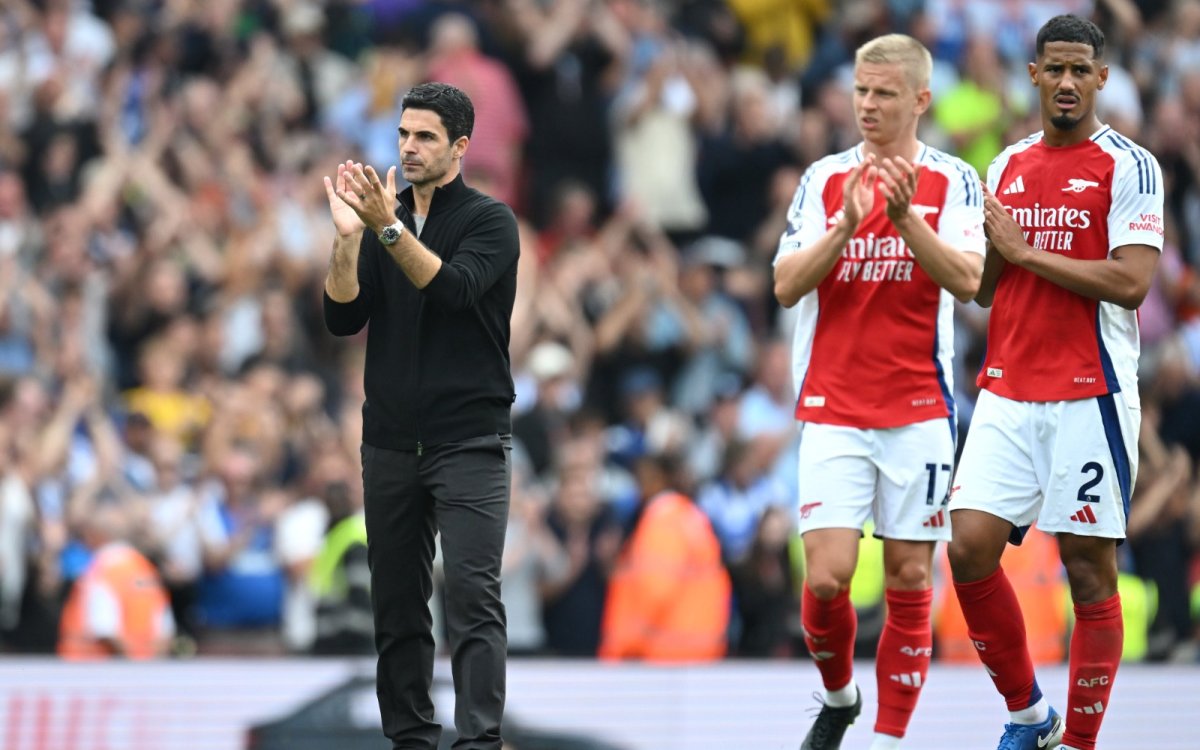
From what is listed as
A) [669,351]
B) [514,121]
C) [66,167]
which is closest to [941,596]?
[669,351]

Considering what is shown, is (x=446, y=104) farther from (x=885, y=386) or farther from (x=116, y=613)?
(x=116, y=613)

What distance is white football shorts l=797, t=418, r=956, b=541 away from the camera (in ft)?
27.8

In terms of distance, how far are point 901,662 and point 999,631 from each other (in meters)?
0.45

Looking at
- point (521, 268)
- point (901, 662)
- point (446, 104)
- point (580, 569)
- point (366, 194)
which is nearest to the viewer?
point (366, 194)

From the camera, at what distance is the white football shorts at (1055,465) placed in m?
8.20

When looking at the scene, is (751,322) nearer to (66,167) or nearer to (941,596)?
(941,596)

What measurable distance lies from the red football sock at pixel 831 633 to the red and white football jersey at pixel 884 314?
2.59 feet

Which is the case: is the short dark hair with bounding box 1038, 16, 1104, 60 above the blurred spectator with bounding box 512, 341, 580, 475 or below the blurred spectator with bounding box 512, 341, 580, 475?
above

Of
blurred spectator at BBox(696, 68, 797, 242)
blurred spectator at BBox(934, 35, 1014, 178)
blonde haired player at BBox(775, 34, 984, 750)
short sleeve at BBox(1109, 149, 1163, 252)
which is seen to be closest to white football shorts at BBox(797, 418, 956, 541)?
blonde haired player at BBox(775, 34, 984, 750)

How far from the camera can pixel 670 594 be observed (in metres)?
13.8

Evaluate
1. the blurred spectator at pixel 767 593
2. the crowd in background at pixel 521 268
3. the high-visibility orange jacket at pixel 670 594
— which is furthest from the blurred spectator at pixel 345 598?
the blurred spectator at pixel 767 593

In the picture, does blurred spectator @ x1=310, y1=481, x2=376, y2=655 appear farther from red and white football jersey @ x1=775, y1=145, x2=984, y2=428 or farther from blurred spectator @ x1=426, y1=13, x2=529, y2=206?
blurred spectator @ x1=426, y1=13, x2=529, y2=206

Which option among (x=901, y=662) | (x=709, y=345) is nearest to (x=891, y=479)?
(x=901, y=662)

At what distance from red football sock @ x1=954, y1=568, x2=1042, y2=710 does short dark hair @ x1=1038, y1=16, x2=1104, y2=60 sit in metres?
2.24
